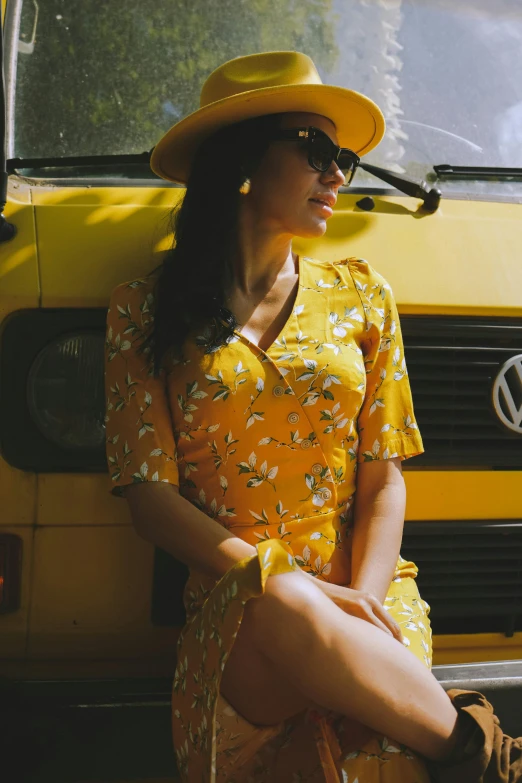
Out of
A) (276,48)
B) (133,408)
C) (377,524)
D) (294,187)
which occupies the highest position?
(276,48)

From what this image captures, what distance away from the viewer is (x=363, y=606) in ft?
6.40

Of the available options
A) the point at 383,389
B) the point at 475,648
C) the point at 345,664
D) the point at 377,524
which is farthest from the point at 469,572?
the point at 345,664

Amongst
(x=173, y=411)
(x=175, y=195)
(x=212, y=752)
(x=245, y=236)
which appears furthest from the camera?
(x=175, y=195)

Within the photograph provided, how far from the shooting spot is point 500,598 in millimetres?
2596

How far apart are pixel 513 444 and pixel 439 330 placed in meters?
0.37

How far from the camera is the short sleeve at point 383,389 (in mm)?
2287

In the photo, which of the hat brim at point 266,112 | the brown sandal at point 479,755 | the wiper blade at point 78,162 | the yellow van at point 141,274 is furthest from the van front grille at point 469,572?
the wiper blade at point 78,162

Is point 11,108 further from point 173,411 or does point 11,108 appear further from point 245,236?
point 173,411

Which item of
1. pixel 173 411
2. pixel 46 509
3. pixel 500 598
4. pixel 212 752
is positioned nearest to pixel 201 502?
pixel 173 411

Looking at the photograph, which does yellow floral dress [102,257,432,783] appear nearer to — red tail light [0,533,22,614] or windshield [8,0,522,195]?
red tail light [0,533,22,614]

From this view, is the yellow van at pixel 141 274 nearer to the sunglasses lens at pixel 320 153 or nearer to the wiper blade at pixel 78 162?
the wiper blade at pixel 78 162

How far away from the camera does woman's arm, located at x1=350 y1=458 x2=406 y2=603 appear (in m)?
2.15

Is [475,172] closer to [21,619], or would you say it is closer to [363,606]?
[363,606]

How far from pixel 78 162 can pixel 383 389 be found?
102cm
